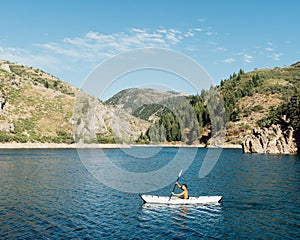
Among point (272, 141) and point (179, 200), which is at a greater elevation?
point (272, 141)

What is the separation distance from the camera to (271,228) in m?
35.4

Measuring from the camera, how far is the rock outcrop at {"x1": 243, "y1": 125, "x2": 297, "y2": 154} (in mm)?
143125

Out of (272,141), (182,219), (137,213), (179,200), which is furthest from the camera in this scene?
(272,141)

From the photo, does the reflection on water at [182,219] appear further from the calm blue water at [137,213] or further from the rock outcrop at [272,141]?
the rock outcrop at [272,141]

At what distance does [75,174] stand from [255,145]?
107 meters

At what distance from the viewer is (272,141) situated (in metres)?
151

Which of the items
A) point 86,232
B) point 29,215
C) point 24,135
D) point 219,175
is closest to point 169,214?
point 86,232

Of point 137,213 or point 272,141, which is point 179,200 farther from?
point 272,141

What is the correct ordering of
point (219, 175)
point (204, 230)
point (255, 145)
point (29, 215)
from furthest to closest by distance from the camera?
point (255, 145)
point (219, 175)
point (29, 215)
point (204, 230)

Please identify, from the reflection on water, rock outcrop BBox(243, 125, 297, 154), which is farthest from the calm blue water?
rock outcrop BBox(243, 125, 297, 154)

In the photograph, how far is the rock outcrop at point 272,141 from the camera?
470ft

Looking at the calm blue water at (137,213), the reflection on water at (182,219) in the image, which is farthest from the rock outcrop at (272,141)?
the reflection on water at (182,219)

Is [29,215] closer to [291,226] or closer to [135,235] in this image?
[135,235]

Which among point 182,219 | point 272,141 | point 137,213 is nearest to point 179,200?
point 182,219
